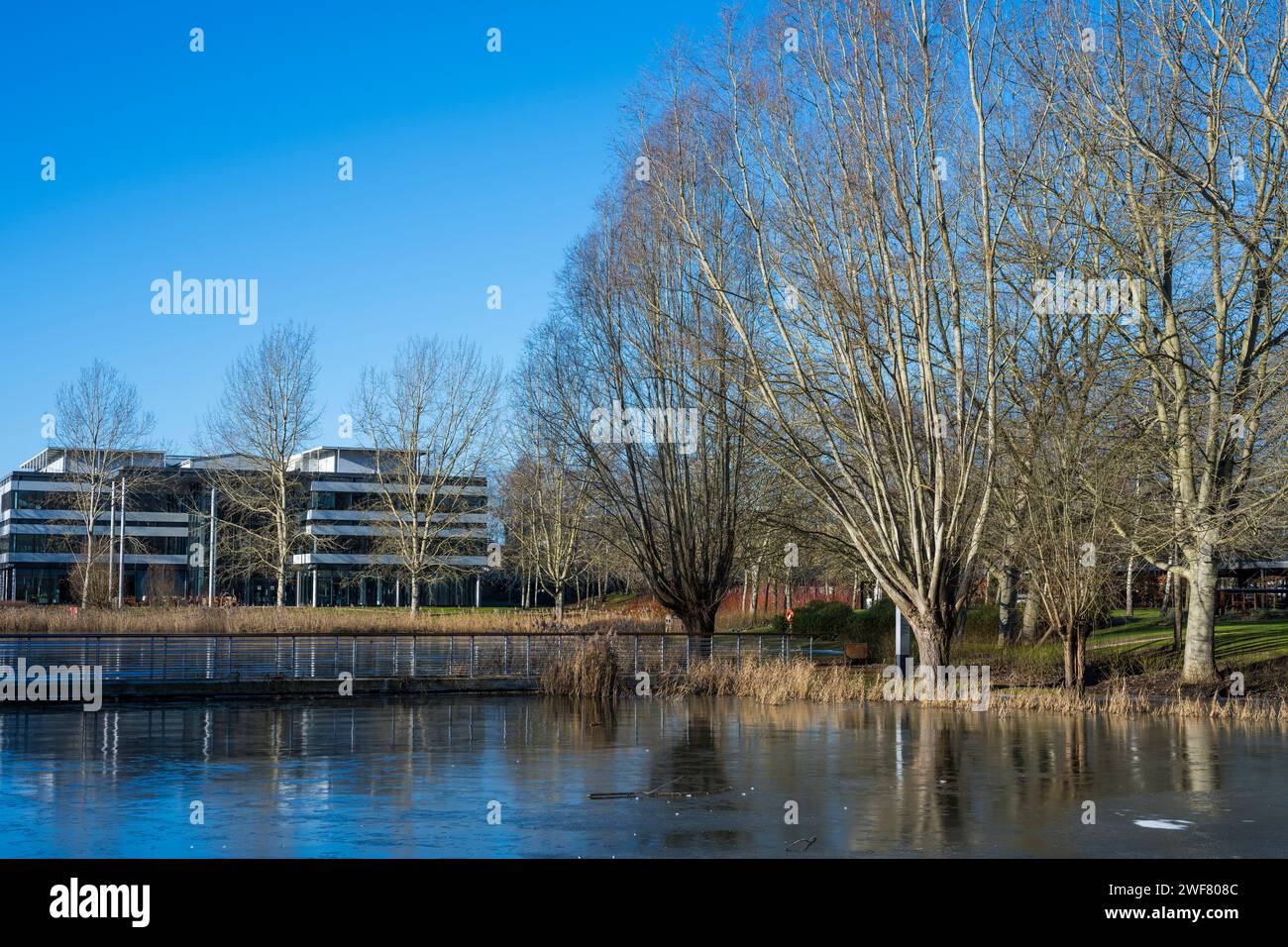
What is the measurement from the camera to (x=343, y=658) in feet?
111

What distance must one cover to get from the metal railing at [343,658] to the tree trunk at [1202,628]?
8720 mm

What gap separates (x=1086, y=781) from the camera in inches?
566

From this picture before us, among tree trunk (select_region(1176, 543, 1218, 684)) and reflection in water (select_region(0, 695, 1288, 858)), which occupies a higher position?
tree trunk (select_region(1176, 543, 1218, 684))

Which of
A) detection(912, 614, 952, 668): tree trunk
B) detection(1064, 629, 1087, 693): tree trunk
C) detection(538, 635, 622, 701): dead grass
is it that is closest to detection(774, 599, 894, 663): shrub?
detection(912, 614, 952, 668): tree trunk

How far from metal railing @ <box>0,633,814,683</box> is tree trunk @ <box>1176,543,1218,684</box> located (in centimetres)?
872

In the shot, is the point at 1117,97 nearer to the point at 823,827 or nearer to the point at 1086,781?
the point at 1086,781

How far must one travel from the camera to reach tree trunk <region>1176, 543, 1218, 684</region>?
25641 mm

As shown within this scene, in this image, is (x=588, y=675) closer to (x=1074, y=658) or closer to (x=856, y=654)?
(x=856, y=654)

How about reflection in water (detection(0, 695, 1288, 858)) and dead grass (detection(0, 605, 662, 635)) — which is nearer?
reflection in water (detection(0, 695, 1288, 858))

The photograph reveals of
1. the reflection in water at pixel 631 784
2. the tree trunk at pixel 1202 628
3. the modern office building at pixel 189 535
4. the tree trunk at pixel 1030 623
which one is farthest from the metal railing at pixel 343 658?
the modern office building at pixel 189 535

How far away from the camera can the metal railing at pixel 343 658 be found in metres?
26.8

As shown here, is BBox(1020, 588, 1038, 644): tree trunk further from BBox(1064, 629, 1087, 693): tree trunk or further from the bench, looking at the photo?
BBox(1064, 629, 1087, 693): tree trunk

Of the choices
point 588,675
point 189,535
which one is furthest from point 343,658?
point 189,535
